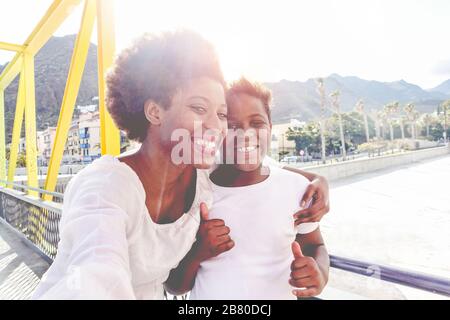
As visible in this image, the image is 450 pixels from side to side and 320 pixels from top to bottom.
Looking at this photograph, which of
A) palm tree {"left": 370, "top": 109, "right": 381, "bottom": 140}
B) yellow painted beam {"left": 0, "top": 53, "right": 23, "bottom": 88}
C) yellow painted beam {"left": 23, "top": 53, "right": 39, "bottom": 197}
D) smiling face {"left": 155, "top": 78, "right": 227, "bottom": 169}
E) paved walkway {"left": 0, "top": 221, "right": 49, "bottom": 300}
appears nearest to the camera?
smiling face {"left": 155, "top": 78, "right": 227, "bottom": 169}

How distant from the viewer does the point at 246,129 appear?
94 centimetres

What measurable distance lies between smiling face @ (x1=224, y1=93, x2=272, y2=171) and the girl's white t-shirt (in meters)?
0.09

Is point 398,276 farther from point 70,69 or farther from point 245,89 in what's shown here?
point 70,69

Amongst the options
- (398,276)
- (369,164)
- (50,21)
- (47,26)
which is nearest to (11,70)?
(47,26)

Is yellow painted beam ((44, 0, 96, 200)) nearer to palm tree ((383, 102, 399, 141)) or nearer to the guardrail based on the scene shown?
the guardrail

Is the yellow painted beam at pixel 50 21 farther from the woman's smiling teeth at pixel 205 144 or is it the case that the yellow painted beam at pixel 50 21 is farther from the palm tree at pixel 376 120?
the palm tree at pixel 376 120

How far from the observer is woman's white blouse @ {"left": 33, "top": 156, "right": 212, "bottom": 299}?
569 millimetres

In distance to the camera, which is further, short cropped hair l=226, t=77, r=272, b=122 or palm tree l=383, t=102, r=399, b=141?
palm tree l=383, t=102, r=399, b=141

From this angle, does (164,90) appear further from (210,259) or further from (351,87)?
(351,87)

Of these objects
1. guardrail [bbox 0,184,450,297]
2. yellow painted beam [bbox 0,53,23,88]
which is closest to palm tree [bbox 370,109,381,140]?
yellow painted beam [bbox 0,53,23,88]

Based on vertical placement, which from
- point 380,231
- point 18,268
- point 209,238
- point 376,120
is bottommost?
point 380,231

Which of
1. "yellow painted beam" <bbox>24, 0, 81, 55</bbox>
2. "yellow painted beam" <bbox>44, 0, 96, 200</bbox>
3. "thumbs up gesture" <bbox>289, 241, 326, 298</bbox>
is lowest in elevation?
"thumbs up gesture" <bbox>289, 241, 326, 298</bbox>

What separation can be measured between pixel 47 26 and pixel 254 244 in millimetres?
2324

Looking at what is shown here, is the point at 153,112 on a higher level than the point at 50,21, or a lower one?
lower
